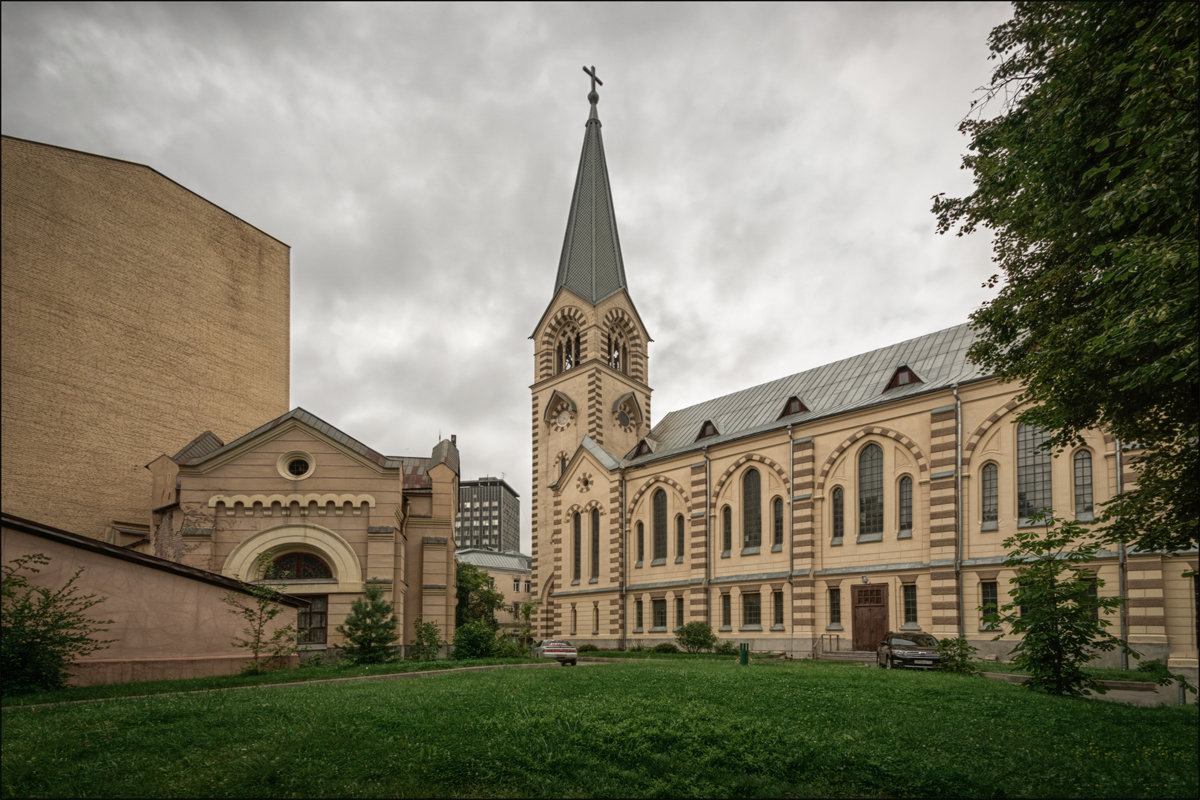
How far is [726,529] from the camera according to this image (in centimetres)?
4181

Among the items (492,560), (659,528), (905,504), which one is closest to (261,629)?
(905,504)

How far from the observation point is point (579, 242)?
187 ft

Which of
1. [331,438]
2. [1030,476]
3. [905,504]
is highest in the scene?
[331,438]

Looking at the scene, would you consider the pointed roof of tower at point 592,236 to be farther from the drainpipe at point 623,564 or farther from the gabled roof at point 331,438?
the gabled roof at point 331,438

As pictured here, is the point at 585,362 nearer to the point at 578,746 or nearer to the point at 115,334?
the point at 115,334

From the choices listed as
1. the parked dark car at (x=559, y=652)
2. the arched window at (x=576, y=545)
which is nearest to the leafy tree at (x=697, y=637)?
the parked dark car at (x=559, y=652)

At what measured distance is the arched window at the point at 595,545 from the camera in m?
48.4

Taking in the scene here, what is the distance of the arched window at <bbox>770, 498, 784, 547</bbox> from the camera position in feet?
128

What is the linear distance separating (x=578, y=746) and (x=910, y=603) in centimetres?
2716

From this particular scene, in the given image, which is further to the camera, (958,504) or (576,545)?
(576,545)

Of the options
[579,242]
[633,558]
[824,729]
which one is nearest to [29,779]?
[824,729]

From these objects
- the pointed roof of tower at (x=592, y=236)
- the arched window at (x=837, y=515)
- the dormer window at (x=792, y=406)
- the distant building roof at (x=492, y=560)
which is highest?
the pointed roof of tower at (x=592, y=236)

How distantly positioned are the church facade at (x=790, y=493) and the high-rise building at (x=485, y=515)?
122m

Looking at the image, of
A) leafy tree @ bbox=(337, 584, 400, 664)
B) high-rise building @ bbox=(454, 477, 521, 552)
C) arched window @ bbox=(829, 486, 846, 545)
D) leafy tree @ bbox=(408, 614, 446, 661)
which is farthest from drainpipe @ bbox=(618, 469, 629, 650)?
high-rise building @ bbox=(454, 477, 521, 552)
